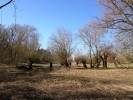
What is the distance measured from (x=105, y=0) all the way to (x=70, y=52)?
49.8 m

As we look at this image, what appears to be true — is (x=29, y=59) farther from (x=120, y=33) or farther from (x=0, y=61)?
(x=120, y=33)

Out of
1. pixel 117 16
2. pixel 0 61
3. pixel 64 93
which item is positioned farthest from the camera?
pixel 0 61

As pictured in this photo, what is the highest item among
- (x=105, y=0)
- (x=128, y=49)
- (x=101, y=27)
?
(x=105, y=0)

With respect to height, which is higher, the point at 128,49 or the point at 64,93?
the point at 128,49

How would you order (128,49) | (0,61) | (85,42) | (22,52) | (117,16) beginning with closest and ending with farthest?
(117,16)
(128,49)
(0,61)
(22,52)
(85,42)

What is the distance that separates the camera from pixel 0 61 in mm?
41062

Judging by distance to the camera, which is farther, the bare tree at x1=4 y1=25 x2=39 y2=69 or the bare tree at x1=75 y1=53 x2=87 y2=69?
the bare tree at x1=75 y1=53 x2=87 y2=69

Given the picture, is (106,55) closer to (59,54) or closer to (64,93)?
(59,54)

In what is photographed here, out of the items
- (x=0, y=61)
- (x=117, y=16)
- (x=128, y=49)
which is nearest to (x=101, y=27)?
(x=117, y=16)

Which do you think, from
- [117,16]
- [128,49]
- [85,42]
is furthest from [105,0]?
[85,42]

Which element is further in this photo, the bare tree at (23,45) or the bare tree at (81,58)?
the bare tree at (81,58)

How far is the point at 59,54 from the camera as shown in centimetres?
7094

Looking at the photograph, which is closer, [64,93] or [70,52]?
[64,93]

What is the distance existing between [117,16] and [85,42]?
4612 cm
